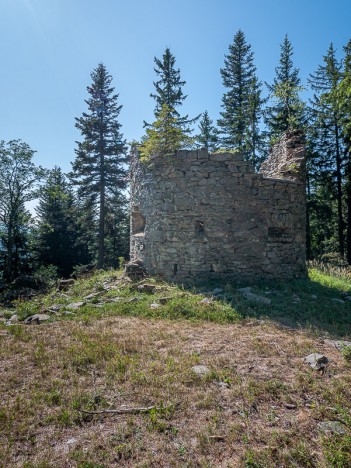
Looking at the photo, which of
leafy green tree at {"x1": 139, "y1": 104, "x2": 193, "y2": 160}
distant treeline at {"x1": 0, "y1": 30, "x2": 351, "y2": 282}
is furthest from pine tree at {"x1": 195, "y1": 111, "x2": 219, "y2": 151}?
leafy green tree at {"x1": 139, "y1": 104, "x2": 193, "y2": 160}

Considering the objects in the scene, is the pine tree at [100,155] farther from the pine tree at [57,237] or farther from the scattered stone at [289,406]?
the scattered stone at [289,406]

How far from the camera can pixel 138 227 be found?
966 cm

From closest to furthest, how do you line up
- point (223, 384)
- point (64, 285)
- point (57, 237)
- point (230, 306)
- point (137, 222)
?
point (223, 384), point (230, 306), point (64, 285), point (137, 222), point (57, 237)

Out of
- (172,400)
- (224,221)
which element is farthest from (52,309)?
(224,221)

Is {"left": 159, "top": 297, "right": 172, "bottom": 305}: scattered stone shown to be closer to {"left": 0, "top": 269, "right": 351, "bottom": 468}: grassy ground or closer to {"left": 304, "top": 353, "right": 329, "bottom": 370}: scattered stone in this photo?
{"left": 0, "top": 269, "right": 351, "bottom": 468}: grassy ground

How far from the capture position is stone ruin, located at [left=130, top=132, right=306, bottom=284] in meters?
7.21

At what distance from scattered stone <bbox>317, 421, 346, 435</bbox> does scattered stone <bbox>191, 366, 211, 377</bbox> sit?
4.08 feet

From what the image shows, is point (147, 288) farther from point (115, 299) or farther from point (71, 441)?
point (71, 441)

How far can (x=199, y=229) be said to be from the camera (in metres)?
7.48

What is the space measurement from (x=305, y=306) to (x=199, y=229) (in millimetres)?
3238

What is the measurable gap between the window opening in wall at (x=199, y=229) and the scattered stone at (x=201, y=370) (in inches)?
170

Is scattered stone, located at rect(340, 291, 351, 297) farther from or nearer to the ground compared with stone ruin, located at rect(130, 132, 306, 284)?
nearer to the ground

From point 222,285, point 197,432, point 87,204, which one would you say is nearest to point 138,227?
point 222,285

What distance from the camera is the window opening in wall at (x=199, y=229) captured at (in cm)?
733
